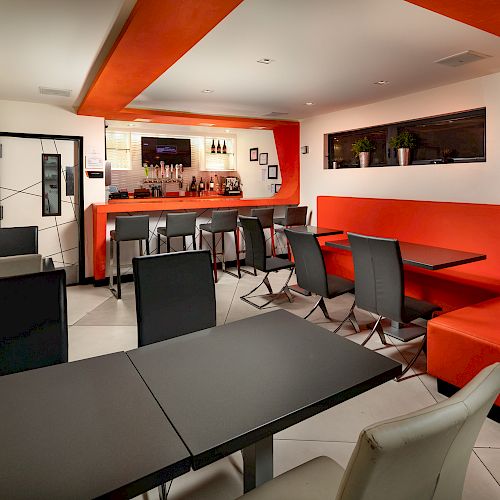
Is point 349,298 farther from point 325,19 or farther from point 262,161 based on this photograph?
point 262,161

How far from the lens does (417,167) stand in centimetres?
488

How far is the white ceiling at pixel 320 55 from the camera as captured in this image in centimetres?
266

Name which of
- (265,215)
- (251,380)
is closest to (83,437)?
(251,380)

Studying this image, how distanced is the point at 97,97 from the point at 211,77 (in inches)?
48.7

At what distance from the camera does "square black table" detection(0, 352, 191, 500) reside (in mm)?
889

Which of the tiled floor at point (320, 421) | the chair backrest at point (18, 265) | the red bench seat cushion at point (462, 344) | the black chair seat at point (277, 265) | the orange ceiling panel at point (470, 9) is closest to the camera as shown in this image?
the tiled floor at point (320, 421)

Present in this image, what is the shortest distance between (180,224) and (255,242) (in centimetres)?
135

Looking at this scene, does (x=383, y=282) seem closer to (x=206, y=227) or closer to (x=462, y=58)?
(x=462, y=58)

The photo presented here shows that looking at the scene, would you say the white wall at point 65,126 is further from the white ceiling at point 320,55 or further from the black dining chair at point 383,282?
the black dining chair at point 383,282

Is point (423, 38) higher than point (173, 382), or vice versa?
point (423, 38)

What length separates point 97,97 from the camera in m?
4.34

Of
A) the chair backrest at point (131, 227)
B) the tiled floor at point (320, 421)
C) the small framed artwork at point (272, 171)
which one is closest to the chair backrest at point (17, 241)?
the tiled floor at point (320, 421)

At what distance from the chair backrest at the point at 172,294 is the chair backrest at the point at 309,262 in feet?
5.00

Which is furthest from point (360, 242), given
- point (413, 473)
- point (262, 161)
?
point (262, 161)
